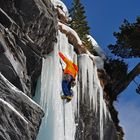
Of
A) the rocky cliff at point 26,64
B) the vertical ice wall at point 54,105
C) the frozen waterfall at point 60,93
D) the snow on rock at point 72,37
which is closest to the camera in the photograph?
the rocky cliff at point 26,64

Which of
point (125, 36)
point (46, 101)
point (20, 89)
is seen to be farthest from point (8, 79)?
point (125, 36)

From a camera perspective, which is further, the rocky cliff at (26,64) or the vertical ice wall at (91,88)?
the vertical ice wall at (91,88)

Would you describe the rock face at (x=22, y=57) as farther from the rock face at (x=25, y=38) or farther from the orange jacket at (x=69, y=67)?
the orange jacket at (x=69, y=67)

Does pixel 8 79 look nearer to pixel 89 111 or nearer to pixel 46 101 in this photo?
pixel 46 101

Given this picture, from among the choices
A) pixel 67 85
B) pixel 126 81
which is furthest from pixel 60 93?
pixel 126 81

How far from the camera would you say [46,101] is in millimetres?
21141

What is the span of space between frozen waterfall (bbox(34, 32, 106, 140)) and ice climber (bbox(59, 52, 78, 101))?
0.61ft

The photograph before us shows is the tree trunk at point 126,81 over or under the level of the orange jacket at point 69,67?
over

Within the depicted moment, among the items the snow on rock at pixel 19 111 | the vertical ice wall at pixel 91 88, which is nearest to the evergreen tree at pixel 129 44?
the vertical ice wall at pixel 91 88

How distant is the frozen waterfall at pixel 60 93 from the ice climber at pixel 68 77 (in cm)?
19

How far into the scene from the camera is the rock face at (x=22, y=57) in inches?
693

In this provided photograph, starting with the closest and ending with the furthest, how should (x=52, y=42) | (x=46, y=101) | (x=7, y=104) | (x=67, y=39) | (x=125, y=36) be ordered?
(x=7, y=104) → (x=46, y=101) → (x=52, y=42) → (x=67, y=39) → (x=125, y=36)

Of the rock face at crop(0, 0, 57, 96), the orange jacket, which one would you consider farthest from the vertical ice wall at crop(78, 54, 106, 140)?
the rock face at crop(0, 0, 57, 96)

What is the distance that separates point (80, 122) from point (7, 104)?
7.84 metres
